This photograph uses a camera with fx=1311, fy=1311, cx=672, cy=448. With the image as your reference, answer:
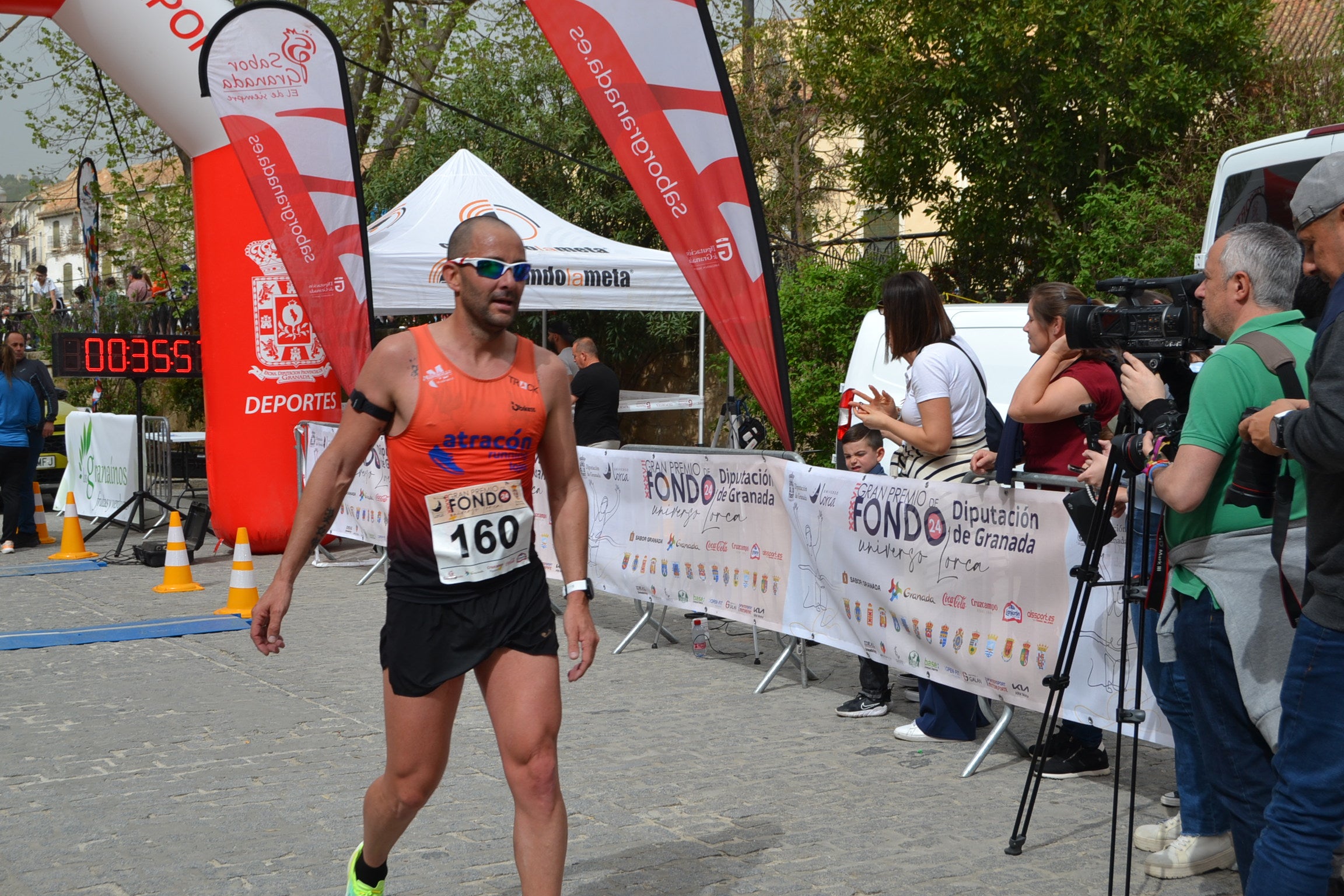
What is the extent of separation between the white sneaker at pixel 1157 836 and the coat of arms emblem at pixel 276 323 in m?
9.46

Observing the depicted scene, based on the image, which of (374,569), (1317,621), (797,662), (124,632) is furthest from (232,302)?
(1317,621)

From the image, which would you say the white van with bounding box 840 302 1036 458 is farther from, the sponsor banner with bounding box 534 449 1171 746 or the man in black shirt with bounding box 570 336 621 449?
the man in black shirt with bounding box 570 336 621 449

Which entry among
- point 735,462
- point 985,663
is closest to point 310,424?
point 735,462

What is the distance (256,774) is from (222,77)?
7.58 metres

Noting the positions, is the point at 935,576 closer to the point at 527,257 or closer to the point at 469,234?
the point at 469,234

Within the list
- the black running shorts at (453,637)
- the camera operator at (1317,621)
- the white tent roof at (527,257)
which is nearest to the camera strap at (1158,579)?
the camera operator at (1317,621)

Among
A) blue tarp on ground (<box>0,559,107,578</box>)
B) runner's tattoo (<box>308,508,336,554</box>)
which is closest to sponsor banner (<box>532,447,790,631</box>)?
runner's tattoo (<box>308,508,336,554</box>)

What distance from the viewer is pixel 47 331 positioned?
93.1 ft

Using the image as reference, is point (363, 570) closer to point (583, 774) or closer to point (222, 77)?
point (222, 77)

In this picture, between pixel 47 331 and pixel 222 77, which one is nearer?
pixel 222 77

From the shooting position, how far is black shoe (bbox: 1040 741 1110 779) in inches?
217

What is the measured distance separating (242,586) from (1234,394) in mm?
8036

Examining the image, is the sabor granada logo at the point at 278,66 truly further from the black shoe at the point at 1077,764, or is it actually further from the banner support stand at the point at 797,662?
the black shoe at the point at 1077,764

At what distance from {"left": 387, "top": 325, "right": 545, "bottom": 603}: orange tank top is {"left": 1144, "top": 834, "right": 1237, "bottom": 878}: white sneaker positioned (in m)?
2.40
